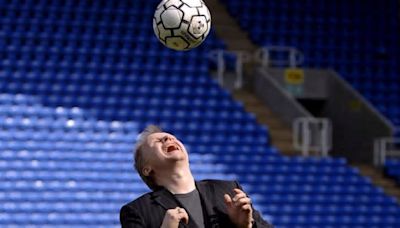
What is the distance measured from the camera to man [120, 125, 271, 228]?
2.84 meters

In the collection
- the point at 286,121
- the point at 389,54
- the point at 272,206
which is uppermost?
the point at 389,54

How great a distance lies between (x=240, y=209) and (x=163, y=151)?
1.03 feet

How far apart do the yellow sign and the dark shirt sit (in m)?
9.30

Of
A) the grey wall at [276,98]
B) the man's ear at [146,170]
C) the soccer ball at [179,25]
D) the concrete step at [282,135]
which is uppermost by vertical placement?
the soccer ball at [179,25]

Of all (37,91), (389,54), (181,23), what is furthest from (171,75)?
(181,23)

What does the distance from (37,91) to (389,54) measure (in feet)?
17.3

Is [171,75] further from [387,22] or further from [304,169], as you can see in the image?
→ [387,22]

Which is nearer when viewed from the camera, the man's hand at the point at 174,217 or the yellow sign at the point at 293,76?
the man's hand at the point at 174,217

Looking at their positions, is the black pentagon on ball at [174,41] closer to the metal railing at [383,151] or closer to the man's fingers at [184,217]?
the man's fingers at [184,217]

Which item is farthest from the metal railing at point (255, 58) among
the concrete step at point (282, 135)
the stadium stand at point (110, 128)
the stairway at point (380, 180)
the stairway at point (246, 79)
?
the stairway at point (380, 180)

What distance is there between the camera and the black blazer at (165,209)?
284 centimetres

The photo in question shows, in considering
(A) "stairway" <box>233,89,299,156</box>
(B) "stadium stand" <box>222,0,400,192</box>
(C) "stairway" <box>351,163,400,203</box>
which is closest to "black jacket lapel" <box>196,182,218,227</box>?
(A) "stairway" <box>233,89,299,156</box>

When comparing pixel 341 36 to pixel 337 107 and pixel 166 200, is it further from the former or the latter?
pixel 166 200

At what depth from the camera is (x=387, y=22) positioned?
1326 cm
